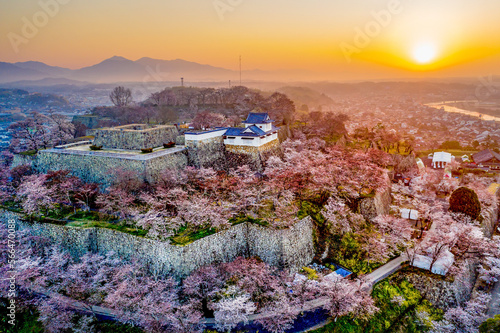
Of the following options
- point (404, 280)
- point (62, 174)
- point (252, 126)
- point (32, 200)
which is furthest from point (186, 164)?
point (404, 280)

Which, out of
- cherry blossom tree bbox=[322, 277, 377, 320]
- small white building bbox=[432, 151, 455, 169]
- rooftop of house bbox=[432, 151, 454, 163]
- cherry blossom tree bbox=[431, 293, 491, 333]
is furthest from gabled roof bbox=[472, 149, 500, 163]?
cherry blossom tree bbox=[322, 277, 377, 320]

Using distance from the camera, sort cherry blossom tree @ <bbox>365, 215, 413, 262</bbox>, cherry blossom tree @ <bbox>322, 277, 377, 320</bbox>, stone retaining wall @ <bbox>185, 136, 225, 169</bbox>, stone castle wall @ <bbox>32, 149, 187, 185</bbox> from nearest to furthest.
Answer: cherry blossom tree @ <bbox>322, 277, 377, 320</bbox> → cherry blossom tree @ <bbox>365, 215, 413, 262</bbox> → stone castle wall @ <bbox>32, 149, 187, 185</bbox> → stone retaining wall @ <bbox>185, 136, 225, 169</bbox>

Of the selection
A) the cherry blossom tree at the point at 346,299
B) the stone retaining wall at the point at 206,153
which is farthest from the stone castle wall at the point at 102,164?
the cherry blossom tree at the point at 346,299

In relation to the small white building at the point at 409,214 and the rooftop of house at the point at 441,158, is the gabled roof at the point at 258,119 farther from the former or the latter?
the rooftop of house at the point at 441,158

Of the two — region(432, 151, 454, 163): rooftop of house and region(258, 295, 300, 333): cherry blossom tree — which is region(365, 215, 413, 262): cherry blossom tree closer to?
region(258, 295, 300, 333): cherry blossom tree

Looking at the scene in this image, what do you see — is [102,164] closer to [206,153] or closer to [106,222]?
[106,222]

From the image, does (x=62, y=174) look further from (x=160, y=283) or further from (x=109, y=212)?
(x=160, y=283)
